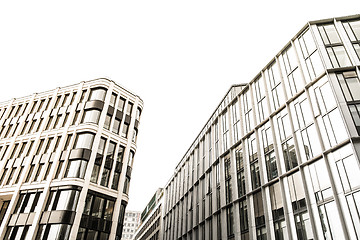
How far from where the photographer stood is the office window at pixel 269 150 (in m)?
21.5

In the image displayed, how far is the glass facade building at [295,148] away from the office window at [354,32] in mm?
80

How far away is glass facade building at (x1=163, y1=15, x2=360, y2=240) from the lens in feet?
51.6

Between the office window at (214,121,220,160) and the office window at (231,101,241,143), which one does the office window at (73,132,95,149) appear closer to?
the office window at (214,121,220,160)

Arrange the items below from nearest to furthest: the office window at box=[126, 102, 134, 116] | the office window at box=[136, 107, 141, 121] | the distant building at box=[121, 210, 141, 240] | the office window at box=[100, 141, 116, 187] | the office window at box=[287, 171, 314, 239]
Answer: the office window at box=[287, 171, 314, 239] < the office window at box=[100, 141, 116, 187] < the office window at box=[126, 102, 134, 116] < the office window at box=[136, 107, 141, 121] < the distant building at box=[121, 210, 141, 240]

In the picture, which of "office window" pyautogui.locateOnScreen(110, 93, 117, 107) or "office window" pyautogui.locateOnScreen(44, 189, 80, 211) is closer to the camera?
"office window" pyautogui.locateOnScreen(44, 189, 80, 211)

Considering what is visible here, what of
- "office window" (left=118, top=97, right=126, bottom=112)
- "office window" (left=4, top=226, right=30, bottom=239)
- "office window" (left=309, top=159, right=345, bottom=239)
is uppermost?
"office window" (left=118, top=97, right=126, bottom=112)

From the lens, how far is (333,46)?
66.2 feet

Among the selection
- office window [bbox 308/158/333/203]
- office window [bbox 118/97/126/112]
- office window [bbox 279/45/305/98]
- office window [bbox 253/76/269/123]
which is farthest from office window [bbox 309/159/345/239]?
office window [bbox 118/97/126/112]

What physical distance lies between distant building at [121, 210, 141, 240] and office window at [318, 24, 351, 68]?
129m

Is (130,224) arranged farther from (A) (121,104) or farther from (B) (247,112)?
(B) (247,112)

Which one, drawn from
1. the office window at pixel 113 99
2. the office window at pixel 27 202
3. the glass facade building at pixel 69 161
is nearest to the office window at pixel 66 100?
the glass facade building at pixel 69 161

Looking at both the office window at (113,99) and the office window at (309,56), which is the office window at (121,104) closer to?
the office window at (113,99)

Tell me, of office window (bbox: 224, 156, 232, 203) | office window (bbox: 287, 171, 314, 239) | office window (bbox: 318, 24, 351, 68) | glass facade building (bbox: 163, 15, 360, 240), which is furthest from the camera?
office window (bbox: 224, 156, 232, 203)

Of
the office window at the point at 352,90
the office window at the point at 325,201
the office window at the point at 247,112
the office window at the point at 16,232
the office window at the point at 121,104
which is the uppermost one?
the office window at the point at 121,104
